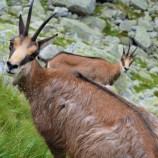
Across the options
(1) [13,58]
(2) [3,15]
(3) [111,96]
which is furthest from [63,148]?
(2) [3,15]

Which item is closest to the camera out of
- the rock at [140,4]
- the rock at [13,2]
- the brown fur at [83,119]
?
the brown fur at [83,119]

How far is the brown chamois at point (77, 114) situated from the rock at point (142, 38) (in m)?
32.8

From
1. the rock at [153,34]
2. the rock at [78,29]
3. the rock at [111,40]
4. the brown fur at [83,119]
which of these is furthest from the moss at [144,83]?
the brown fur at [83,119]

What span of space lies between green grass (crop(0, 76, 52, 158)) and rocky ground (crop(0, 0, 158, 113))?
1655 cm

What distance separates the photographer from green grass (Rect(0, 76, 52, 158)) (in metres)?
5.43

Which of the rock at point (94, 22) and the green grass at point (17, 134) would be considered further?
the rock at point (94, 22)

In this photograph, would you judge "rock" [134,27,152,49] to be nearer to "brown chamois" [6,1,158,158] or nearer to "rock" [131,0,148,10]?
"rock" [131,0,148,10]

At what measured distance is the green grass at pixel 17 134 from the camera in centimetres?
543

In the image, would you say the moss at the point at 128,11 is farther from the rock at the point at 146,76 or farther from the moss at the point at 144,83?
the moss at the point at 144,83

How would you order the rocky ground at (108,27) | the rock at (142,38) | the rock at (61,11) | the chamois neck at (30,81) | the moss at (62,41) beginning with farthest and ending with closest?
the rock at (142,38) → the rock at (61,11) → the rocky ground at (108,27) → the moss at (62,41) → the chamois neck at (30,81)

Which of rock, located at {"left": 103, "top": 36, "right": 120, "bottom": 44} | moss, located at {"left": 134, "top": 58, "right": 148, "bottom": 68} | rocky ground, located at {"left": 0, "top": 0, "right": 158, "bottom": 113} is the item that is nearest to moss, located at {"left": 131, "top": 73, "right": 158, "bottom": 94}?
rocky ground, located at {"left": 0, "top": 0, "right": 158, "bottom": 113}

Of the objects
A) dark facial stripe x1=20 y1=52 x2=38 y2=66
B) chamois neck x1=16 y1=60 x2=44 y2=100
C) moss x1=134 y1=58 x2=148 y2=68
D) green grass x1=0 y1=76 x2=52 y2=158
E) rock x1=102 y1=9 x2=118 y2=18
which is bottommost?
moss x1=134 y1=58 x2=148 y2=68

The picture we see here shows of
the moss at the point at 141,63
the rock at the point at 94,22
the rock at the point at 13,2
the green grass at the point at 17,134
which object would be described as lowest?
the moss at the point at 141,63

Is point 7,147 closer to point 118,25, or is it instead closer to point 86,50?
point 86,50
